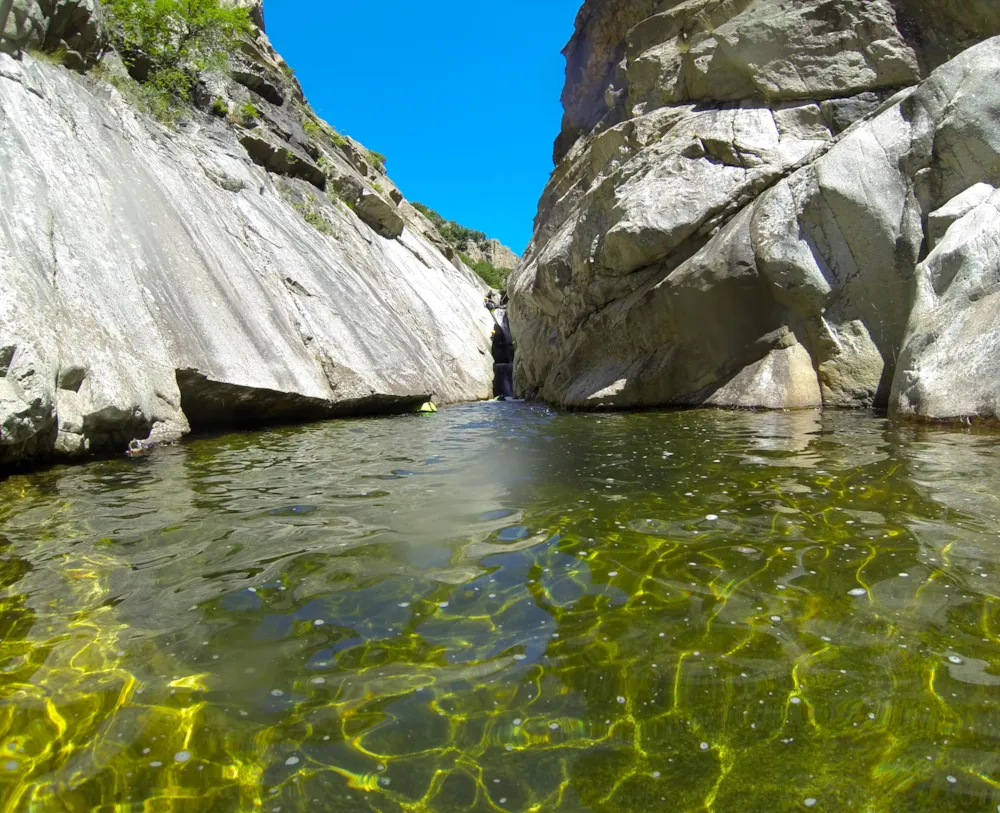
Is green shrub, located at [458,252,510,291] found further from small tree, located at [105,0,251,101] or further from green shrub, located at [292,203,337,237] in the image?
small tree, located at [105,0,251,101]

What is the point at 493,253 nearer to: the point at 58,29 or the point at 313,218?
the point at 313,218

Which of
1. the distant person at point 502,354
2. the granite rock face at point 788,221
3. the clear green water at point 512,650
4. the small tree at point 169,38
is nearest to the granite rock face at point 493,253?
the distant person at point 502,354

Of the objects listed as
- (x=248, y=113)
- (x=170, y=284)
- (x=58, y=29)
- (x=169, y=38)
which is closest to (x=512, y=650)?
(x=170, y=284)

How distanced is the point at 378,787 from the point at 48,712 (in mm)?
1406

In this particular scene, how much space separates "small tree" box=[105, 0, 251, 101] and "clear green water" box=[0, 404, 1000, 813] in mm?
14787

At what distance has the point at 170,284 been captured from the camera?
1124 cm

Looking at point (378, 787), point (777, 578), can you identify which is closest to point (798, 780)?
point (378, 787)

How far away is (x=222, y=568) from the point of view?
4.09m

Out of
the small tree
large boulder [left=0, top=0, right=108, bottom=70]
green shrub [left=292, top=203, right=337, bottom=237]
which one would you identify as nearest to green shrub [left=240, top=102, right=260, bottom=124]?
the small tree

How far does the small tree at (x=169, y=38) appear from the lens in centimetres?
1638

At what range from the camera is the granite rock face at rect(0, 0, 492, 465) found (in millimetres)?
8023

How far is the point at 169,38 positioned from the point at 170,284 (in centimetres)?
1036

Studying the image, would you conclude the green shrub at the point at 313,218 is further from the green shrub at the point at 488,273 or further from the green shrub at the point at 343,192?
the green shrub at the point at 488,273

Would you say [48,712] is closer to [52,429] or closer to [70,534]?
[70,534]
